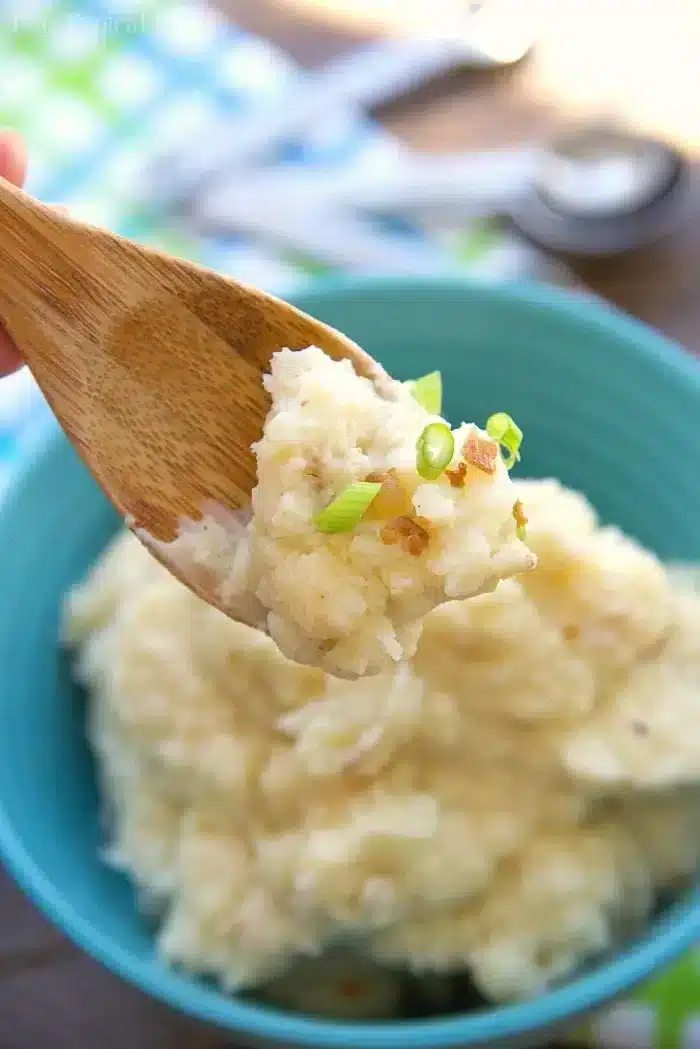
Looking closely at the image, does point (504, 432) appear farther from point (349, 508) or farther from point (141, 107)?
point (141, 107)

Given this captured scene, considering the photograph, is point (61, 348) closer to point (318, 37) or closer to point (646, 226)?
point (646, 226)

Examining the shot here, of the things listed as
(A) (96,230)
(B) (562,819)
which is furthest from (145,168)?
(B) (562,819)

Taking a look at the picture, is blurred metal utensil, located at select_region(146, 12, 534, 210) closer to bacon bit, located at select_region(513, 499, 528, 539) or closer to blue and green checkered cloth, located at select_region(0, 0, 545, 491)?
blue and green checkered cloth, located at select_region(0, 0, 545, 491)

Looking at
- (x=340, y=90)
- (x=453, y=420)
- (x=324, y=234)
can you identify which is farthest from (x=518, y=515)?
(x=340, y=90)

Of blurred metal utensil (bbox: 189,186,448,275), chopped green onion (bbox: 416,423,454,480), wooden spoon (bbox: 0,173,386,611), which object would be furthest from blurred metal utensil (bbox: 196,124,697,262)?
chopped green onion (bbox: 416,423,454,480)

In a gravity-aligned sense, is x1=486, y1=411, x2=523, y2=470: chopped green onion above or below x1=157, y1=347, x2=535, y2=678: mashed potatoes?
above

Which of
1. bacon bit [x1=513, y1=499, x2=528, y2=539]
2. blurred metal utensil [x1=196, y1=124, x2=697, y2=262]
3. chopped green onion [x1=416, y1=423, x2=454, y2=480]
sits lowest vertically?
bacon bit [x1=513, y1=499, x2=528, y2=539]

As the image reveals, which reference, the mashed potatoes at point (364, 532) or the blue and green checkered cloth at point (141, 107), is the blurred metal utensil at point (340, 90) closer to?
the blue and green checkered cloth at point (141, 107)
